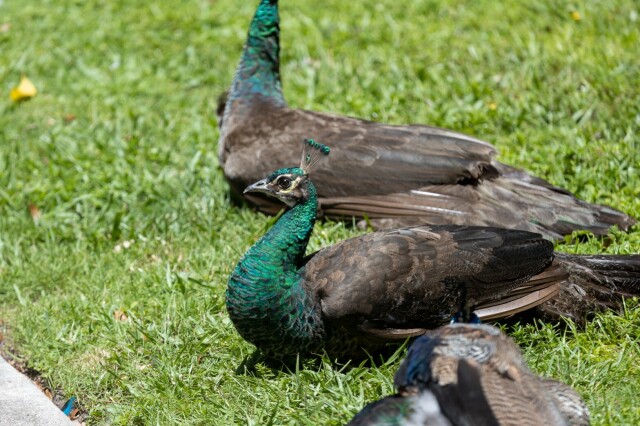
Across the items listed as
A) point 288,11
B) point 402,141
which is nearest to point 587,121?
point 402,141

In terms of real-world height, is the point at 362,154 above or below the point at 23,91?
above

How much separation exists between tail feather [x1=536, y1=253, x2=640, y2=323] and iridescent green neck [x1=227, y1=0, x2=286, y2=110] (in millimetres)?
2826

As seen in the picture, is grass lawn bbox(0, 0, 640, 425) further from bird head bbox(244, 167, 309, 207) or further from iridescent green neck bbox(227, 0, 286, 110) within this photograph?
bird head bbox(244, 167, 309, 207)

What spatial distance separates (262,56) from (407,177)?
165 centimetres

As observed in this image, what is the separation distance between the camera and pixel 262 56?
6.71 m

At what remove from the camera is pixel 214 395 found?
4168 mm

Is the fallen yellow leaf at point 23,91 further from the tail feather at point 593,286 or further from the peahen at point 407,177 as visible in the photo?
the tail feather at point 593,286

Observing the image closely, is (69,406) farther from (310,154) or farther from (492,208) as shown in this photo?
(492,208)

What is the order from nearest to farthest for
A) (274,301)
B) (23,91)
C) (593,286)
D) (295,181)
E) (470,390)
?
1. (470,390)
2. (274,301)
3. (295,181)
4. (593,286)
5. (23,91)

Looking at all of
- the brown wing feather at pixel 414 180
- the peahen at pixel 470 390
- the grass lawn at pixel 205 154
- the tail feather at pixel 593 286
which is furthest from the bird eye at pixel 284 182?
the brown wing feather at pixel 414 180

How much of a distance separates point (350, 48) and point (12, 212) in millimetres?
3166

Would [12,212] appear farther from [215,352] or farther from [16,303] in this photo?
[215,352]

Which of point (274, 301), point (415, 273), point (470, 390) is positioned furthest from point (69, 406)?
point (470, 390)

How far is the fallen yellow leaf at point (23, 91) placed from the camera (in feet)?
26.1
